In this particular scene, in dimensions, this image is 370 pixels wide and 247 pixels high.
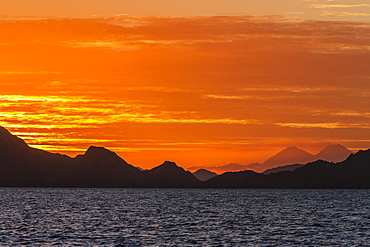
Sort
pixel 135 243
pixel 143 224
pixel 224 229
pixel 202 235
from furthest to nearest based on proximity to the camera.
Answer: pixel 143 224 < pixel 224 229 < pixel 202 235 < pixel 135 243

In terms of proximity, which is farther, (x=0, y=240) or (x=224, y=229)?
(x=224, y=229)

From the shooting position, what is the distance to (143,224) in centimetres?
10506

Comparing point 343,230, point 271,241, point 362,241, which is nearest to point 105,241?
point 271,241

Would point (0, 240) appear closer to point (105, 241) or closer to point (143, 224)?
point (105, 241)

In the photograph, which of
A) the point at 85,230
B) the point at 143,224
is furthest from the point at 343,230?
the point at 85,230

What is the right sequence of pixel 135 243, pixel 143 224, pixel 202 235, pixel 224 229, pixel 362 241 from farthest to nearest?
pixel 143 224, pixel 224 229, pixel 202 235, pixel 362 241, pixel 135 243

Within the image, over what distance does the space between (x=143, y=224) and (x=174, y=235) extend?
64.8 ft

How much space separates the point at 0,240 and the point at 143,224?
3295cm

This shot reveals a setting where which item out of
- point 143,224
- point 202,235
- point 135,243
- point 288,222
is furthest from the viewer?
point 288,222

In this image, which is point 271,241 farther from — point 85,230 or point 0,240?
point 0,240

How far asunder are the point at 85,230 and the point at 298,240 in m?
31.6

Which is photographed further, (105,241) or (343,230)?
(343,230)

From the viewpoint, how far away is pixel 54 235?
278ft

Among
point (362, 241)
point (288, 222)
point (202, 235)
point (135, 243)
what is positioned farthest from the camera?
point (288, 222)
